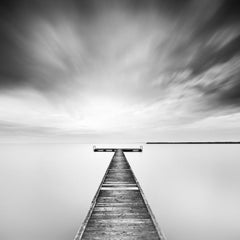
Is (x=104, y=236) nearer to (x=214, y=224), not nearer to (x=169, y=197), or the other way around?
(x=214, y=224)

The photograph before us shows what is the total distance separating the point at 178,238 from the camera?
7.87 metres

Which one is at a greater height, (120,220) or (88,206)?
(120,220)

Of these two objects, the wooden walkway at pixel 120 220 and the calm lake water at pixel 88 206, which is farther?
the calm lake water at pixel 88 206

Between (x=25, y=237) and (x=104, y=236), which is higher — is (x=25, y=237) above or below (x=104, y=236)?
below

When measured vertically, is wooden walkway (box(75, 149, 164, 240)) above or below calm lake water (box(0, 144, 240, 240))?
above

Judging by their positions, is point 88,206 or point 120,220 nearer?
point 120,220

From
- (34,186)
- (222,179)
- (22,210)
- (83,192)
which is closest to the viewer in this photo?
(22,210)

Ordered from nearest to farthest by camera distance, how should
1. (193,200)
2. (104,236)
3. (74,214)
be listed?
1. (104,236)
2. (74,214)
3. (193,200)

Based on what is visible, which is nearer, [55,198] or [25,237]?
[25,237]

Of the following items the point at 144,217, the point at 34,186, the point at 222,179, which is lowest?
the point at 222,179

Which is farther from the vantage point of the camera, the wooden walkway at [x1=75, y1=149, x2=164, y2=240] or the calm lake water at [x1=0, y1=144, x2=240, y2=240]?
the calm lake water at [x1=0, y1=144, x2=240, y2=240]

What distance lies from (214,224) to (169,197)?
4.47m

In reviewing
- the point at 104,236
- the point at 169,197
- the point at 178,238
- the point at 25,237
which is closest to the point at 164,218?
the point at 178,238

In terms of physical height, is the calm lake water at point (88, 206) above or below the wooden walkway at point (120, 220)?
below
